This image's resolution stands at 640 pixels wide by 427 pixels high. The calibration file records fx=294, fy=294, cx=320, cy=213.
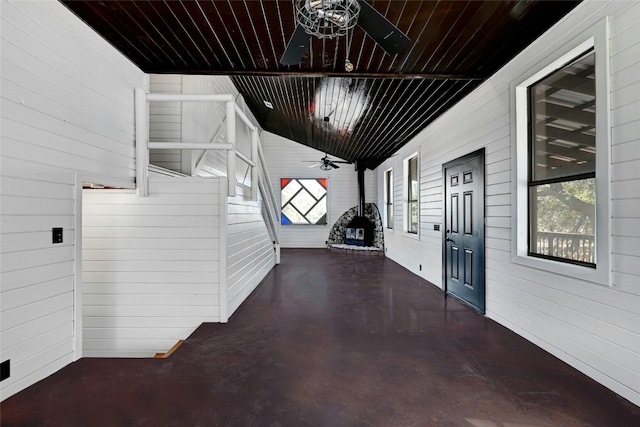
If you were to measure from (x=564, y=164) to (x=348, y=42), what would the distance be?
2199mm

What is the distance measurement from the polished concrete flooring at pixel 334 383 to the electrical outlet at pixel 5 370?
→ 6.0 inches

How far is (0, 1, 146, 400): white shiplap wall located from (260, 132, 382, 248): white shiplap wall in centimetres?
736

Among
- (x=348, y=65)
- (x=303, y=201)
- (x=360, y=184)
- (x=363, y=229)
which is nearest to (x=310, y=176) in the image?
(x=303, y=201)

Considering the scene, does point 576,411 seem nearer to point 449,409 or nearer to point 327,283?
point 449,409

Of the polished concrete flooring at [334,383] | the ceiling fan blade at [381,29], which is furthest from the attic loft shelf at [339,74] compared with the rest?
the polished concrete flooring at [334,383]

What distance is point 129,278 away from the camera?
3238 mm

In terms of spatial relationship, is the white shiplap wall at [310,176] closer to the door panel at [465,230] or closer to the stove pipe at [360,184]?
the stove pipe at [360,184]

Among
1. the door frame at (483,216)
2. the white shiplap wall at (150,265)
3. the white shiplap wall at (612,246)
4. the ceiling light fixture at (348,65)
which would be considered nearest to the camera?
the white shiplap wall at (612,246)

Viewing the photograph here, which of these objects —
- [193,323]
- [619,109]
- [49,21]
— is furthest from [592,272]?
[49,21]

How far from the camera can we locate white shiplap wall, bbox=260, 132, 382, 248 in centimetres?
1005

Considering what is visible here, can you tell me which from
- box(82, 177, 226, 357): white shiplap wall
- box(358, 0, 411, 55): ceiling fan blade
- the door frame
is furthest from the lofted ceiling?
box(82, 177, 226, 357): white shiplap wall

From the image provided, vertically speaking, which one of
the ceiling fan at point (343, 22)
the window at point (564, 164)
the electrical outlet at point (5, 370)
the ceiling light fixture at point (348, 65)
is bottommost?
the electrical outlet at point (5, 370)

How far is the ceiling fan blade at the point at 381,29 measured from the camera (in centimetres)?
193

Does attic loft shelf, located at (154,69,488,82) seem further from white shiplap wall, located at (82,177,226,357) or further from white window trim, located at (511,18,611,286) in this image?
white shiplap wall, located at (82,177,226,357)
